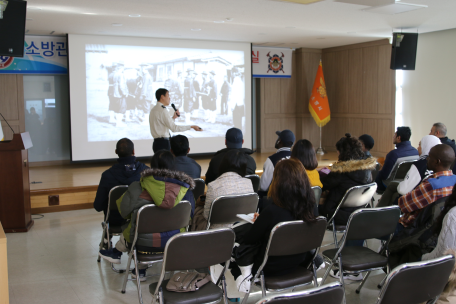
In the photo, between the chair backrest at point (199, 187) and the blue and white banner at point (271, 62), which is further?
the blue and white banner at point (271, 62)

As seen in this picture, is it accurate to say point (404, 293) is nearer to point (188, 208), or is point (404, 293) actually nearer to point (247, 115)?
point (188, 208)

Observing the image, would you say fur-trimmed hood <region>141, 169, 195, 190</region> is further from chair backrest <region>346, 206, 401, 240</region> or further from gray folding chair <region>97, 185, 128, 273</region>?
chair backrest <region>346, 206, 401, 240</region>

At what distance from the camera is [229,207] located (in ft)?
10.3

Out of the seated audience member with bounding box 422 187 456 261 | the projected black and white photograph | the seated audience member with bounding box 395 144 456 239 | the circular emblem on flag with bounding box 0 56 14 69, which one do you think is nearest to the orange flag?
the projected black and white photograph

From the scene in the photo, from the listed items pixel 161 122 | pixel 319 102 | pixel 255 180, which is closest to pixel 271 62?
pixel 319 102

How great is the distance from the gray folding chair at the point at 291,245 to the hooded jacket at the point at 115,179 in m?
1.71

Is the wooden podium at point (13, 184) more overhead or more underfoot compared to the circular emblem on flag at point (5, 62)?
more underfoot

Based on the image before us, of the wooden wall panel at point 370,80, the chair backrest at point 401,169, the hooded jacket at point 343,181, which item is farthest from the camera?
the wooden wall panel at point 370,80

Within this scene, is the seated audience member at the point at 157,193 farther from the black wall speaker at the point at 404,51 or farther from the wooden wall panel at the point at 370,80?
the wooden wall panel at the point at 370,80

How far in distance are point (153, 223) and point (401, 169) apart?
3.07 metres

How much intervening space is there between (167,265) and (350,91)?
27.9ft

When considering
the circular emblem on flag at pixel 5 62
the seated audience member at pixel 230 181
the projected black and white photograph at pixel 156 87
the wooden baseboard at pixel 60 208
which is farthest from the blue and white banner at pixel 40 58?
the seated audience member at pixel 230 181

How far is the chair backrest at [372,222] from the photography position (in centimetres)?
261

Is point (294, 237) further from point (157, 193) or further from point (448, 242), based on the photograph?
point (157, 193)
